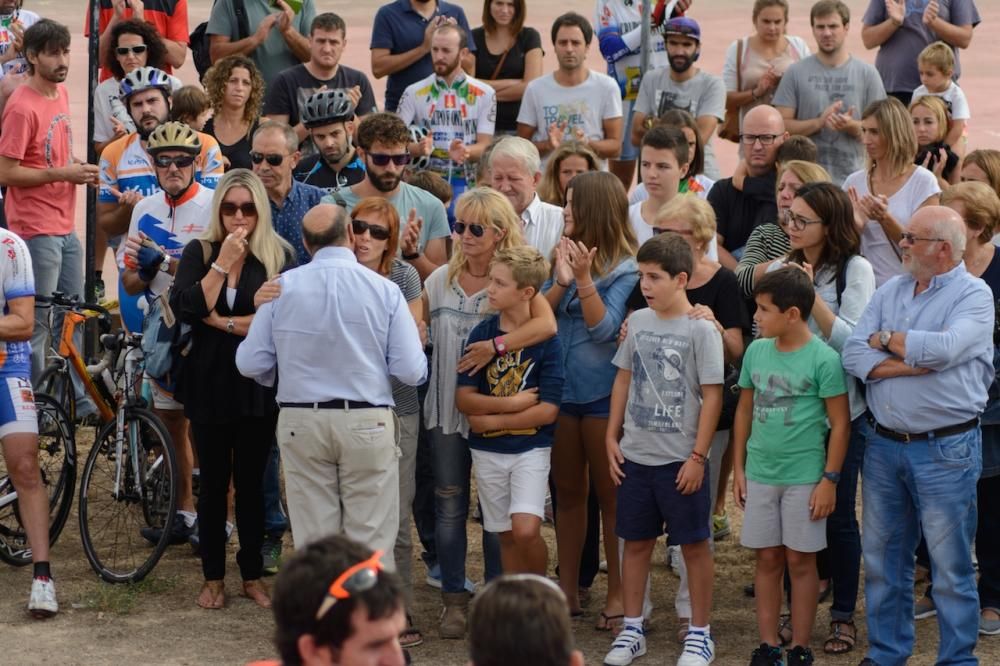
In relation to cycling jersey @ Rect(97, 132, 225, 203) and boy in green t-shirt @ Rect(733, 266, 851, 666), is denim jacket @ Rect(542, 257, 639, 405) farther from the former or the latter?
cycling jersey @ Rect(97, 132, 225, 203)

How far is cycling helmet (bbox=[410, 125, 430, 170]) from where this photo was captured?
9962mm

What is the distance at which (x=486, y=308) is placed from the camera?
7.14 metres

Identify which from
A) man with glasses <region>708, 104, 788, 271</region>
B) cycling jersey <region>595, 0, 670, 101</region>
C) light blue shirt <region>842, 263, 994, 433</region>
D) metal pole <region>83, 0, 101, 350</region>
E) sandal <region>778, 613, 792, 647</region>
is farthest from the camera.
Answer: cycling jersey <region>595, 0, 670, 101</region>

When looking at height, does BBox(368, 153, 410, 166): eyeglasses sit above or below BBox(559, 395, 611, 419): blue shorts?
above

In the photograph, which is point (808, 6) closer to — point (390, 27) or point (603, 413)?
point (390, 27)

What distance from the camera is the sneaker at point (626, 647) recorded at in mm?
6984

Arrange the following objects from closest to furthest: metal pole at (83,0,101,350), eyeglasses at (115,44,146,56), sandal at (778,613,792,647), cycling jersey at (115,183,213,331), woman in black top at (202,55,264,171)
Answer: sandal at (778,613,792,647) → cycling jersey at (115,183,213,331) → woman in black top at (202,55,264,171) → metal pole at (83,0,101,350) → eyeglasses at (115,44,146,56)

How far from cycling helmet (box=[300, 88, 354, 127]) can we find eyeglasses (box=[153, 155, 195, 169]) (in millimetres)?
927

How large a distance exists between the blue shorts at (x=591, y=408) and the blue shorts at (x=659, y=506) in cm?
37

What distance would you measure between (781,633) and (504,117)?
5.24 meters

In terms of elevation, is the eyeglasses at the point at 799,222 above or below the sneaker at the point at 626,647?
above

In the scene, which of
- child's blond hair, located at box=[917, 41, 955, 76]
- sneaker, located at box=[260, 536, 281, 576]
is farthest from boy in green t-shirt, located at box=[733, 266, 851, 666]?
child's blond hair, located at box=[917, 41, 955, 76]

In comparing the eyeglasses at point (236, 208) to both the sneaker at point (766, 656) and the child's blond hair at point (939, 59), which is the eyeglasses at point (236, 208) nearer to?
the sneaker at point (766, 656)

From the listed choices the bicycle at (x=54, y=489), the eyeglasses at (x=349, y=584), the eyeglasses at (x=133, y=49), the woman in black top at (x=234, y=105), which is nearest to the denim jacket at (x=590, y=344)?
the bicycle at (x=54, y=489)
